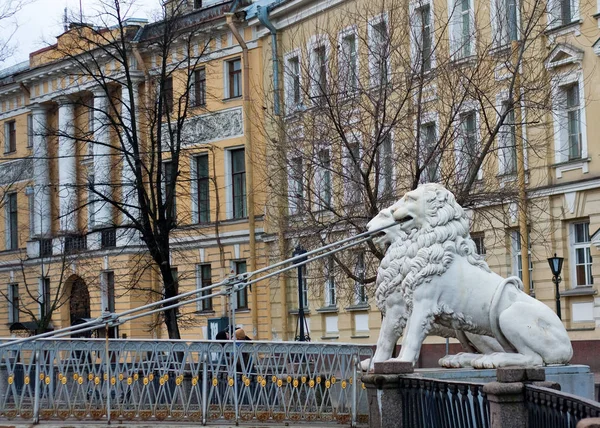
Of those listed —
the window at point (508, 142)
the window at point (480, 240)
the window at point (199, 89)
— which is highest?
the window at point (199, 89)

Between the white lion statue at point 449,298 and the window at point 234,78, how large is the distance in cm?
2647

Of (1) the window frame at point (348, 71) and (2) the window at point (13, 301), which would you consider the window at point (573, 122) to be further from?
(2) the window at point (13, 301)

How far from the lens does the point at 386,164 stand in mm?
20500

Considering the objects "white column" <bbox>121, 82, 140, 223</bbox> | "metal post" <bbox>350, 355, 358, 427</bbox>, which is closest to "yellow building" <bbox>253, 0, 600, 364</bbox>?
"white column" <bbox>121, 82, 140, 223</bbox>

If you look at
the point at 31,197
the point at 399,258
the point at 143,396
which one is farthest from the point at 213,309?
the point at 399,258

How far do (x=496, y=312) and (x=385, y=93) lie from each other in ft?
24.8

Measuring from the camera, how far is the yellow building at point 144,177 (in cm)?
3436

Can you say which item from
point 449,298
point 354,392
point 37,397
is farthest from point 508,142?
point 449,298

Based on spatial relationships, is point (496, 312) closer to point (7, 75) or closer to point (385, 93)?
point (385, 93)

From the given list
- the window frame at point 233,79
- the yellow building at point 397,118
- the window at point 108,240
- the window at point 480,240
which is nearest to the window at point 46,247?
the window at point 108,240

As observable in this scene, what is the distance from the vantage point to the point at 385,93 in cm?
1959

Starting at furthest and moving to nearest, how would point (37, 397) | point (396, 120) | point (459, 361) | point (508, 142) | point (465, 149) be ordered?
1. point (508, 142)
2. point (465, 149)
3. point (396, 120)
4. point (37, 397)
5. point (459, 361)

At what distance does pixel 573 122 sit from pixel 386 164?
8.95 m

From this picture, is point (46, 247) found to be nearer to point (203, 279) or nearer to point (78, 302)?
point (78, 302)
